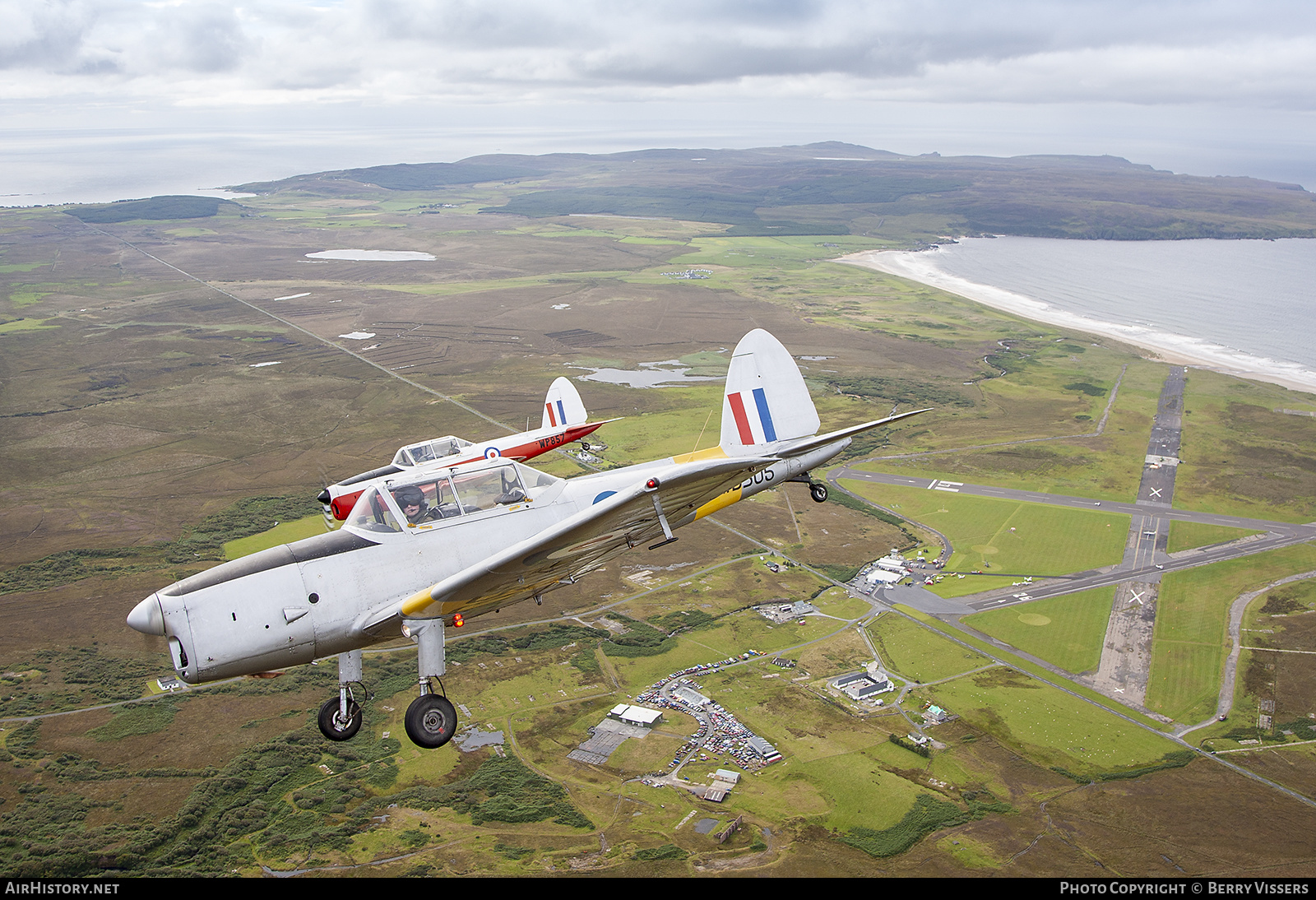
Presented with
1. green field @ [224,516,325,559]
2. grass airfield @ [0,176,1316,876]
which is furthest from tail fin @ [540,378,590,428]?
green field @ [224,516,325,559]

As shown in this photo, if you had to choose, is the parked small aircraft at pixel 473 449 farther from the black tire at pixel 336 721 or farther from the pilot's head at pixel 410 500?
the black tire at pixel 336 721

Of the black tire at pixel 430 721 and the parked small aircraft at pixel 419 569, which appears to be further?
the black tire at pixel 430 721

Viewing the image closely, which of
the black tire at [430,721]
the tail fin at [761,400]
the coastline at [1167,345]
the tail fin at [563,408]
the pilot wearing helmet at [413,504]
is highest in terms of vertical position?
the tail fin at [761,400]

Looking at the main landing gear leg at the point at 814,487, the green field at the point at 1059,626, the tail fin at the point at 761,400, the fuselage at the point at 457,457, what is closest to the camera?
the tail fin at the point at 761,400

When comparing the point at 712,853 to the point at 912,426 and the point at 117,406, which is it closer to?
the point at 912,426

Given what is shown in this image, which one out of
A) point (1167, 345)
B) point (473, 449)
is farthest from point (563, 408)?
point (1167, 345)

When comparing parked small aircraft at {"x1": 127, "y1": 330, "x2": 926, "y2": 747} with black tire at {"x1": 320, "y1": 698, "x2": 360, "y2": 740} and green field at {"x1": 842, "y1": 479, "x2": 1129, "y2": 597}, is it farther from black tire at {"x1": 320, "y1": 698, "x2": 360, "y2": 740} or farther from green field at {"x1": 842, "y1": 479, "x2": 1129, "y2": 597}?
green field at {"x1": 842, "y1": 479, "x2": 1129, "y2": 597}

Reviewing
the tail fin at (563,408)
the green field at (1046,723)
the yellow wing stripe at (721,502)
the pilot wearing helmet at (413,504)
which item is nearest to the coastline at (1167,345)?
the green field at (1046,723)
